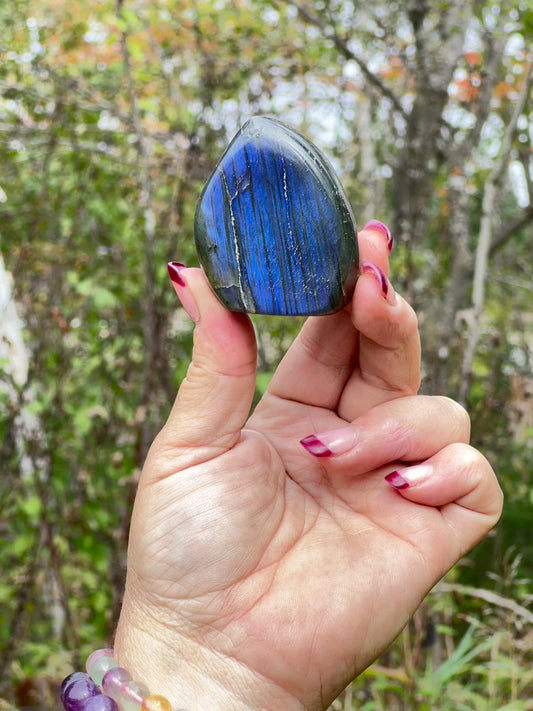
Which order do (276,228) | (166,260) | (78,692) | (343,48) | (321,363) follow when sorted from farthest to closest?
(343,48)
(166,260)
(321,363)
(78,692)
(276,228)

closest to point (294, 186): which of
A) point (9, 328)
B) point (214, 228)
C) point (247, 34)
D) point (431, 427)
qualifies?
point (214, 228)

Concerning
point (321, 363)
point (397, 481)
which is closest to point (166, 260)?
point (321, 363)

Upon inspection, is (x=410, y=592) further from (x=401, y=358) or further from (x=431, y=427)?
(x=401, y=358)

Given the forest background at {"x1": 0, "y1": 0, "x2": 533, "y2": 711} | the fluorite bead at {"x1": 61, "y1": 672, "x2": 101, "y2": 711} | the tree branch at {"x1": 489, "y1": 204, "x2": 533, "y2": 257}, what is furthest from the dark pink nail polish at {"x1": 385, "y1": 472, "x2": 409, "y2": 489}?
the tree branch at {"x1": 489, "y1": 204, "x2": 533, "y2": 257}

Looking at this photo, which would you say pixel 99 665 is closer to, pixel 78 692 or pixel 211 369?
pixel 78 692

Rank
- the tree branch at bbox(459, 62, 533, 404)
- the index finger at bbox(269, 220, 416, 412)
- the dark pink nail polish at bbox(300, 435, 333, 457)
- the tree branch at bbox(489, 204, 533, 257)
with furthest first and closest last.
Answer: the tree branch at bbox(489, 204, 533, 257)
the tree branch at bbox(459, 62, 533, 404)
the index finger at bbox(269, 220, 416, 412)
the dark pink nail polish at bbox(300, 435, 333, 457)

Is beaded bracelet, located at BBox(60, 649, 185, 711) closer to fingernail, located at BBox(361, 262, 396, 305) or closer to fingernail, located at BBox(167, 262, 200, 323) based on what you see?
fingernail, located at BBox(167, 262, 200, 323)
